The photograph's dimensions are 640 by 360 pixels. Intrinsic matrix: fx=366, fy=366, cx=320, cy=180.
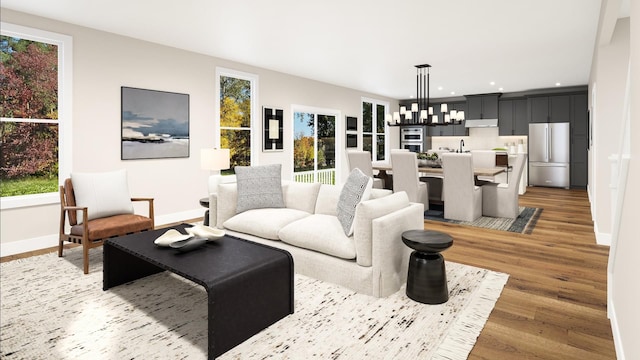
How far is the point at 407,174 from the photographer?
19.1ft

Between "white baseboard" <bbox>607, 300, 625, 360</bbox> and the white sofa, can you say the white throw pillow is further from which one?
"white baseboard" <bbox>607, 300, 625, 360</bbox>

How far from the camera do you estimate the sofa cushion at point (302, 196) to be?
12.8 feet

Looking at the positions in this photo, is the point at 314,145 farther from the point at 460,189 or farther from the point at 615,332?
the point at 615,332

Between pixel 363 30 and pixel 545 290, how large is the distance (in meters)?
3.40

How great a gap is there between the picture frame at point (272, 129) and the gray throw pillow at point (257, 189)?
277 cm

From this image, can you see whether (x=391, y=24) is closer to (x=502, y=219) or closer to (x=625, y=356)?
(x=502, y=219)

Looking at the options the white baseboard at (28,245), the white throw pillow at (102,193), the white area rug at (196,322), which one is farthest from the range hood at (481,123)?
the white baseboard at (28,245)

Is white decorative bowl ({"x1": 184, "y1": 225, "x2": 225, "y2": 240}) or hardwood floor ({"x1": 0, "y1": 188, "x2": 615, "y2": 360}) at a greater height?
white decorative bowl ({"x1": 184, "y1": 225, "x2": 225, "y2": 240})

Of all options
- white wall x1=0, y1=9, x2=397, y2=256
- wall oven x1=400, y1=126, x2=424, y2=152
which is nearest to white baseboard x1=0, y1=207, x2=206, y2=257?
white wall x1=0, y1=9, x2=397, y2=256

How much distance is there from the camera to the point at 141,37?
15.9ft

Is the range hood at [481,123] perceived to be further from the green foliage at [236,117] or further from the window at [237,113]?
the green foliage at [236,117]

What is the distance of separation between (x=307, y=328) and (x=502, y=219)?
429 centimetres

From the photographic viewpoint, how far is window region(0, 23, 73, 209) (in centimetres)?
400

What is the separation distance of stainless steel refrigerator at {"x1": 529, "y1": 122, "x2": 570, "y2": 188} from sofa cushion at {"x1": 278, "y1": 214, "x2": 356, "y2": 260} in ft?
27.0
